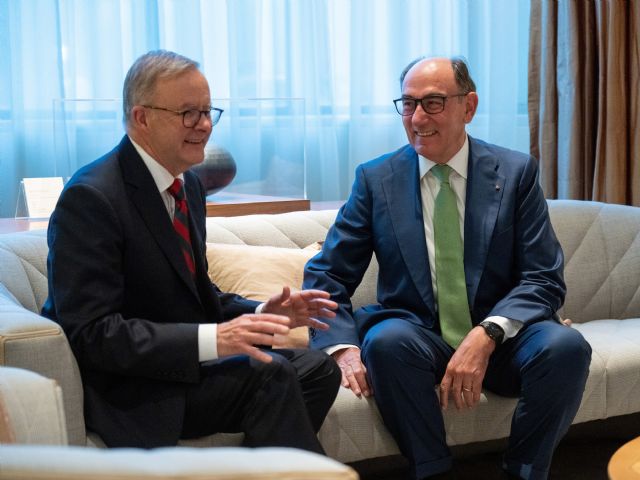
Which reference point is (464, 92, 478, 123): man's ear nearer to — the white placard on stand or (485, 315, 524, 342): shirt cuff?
(485, 315, 524, 342): shirt cuff

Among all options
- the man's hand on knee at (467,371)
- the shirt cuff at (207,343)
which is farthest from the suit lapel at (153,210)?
the man's hand on knee at (467,371)

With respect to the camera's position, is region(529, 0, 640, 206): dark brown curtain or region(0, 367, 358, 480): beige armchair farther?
region(529, 0, 640, 206): dark brown curtain

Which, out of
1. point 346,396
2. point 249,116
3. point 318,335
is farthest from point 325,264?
point 249,116

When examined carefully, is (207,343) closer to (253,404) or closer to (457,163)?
(253,404)

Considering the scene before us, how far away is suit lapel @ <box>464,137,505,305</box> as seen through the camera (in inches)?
101

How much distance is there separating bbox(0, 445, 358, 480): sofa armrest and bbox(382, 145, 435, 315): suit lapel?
177cm

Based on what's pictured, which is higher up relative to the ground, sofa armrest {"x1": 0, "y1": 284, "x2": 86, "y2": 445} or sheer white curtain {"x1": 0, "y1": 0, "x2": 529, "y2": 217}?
sheer white curtain {"x1": 0, "y1": 0, "x2": 529, "y2": 217}

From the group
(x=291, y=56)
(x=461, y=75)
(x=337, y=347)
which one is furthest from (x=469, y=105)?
(x=291, y=56)

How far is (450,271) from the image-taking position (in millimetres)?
2568

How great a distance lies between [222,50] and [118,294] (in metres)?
2.22

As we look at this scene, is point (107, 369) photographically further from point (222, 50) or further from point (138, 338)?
point (222, 50)

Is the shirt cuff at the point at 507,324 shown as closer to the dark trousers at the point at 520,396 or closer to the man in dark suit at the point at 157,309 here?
the dark trousers at the point at 520,396

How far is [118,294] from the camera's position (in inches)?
76.7

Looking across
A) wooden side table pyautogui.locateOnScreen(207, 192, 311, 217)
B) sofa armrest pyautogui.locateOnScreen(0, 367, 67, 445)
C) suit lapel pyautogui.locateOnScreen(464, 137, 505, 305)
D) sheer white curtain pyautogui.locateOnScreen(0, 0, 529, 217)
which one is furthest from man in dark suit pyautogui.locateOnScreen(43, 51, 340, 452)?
sheer white curtain pyautogui.locateOnScreen(0, 0, 529, 217)
